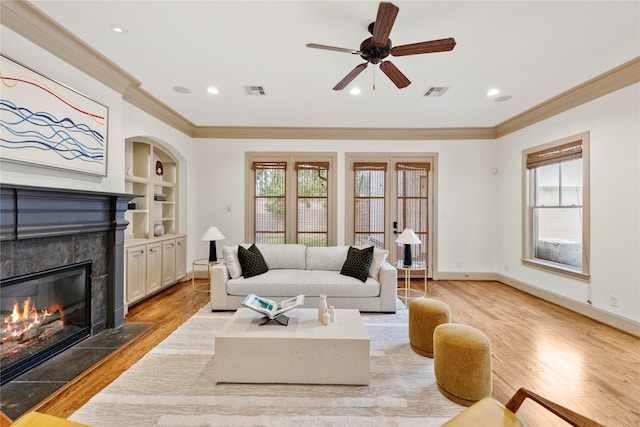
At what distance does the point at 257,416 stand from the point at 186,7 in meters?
2.97

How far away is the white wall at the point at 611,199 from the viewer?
2955mm

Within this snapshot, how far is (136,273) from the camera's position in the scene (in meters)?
3.65

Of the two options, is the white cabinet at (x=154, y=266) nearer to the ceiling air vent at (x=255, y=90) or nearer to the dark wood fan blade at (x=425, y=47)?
the ceiling air vent at (x=255, y=90)

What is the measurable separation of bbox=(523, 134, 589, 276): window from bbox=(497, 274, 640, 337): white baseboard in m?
0.40

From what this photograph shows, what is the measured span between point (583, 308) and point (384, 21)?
4201mm

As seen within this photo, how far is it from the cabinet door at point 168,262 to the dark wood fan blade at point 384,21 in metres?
4.05

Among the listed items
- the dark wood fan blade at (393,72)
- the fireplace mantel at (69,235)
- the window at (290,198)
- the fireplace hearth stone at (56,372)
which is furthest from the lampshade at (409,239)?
the fireplace mantel at (69,235)

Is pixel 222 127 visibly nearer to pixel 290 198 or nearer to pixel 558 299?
pixel 290 198

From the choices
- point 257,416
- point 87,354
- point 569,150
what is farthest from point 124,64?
point 569,150

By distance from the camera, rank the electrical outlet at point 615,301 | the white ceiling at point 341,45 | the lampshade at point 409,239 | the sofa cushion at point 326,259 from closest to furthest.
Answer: the white ceiling at point 341,45, the electrical outlet at point 615,301, the lampshade at point 409,239, the sofa cushion at point 326,259

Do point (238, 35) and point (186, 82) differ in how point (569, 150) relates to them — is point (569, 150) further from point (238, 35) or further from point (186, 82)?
point (186, 82)

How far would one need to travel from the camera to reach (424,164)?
5223 millimetres

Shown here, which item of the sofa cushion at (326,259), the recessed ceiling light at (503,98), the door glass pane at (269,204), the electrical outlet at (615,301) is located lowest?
the electrical outlet at (615,301)

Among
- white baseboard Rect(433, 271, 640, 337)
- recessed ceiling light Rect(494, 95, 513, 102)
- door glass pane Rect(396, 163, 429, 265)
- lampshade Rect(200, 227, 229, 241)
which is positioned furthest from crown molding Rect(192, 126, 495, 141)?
white baseboard Rect(433, 271, 640, 337)
